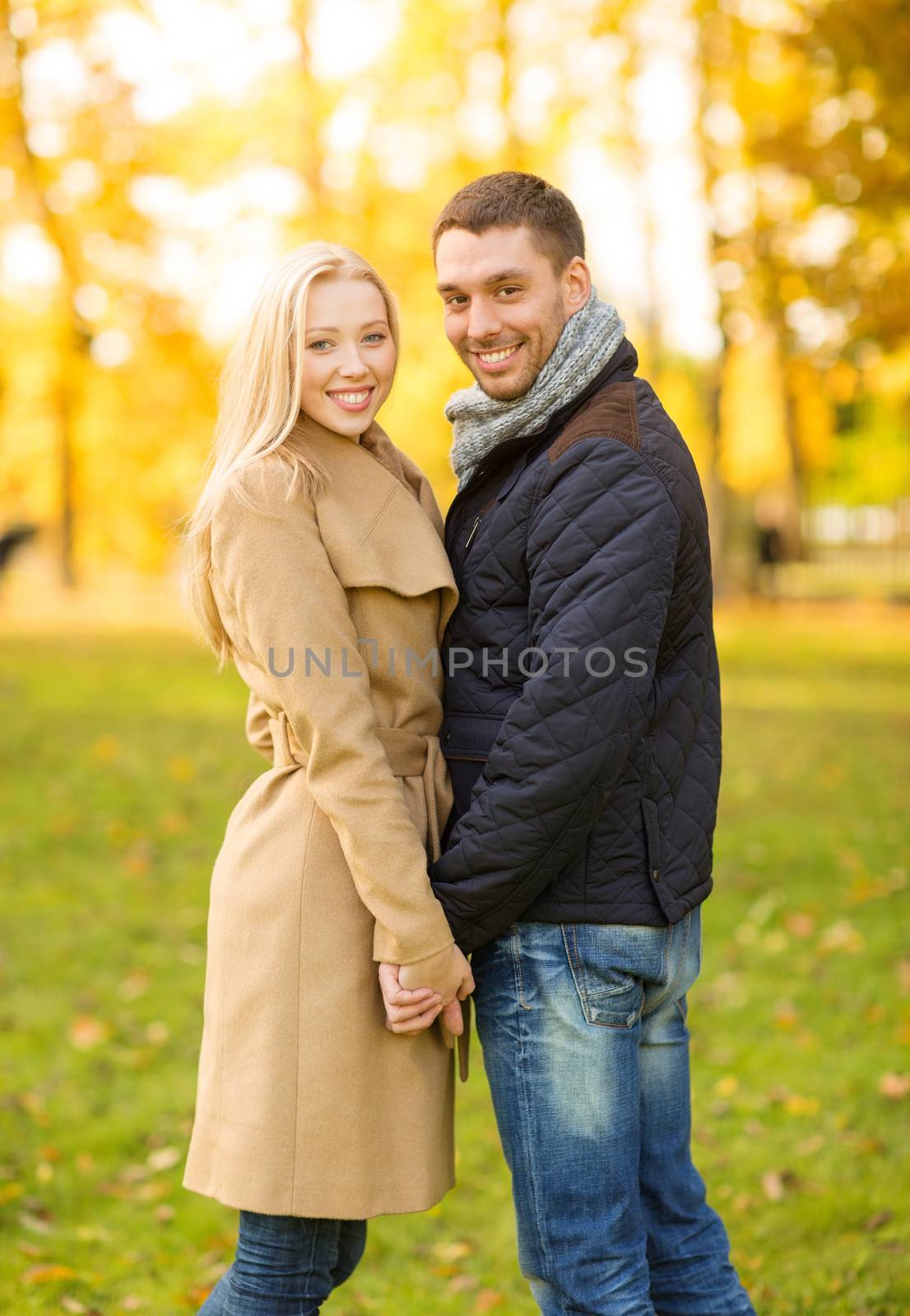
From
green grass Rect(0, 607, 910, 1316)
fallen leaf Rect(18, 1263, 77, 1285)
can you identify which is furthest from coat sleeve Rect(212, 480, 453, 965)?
fallen leaf Rect(18, 1263, 77, 1285)

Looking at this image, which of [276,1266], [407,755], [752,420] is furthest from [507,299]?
[752,420]

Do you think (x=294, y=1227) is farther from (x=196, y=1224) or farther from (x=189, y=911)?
(x=189, y=911)

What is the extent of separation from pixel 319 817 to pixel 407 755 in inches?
8.0

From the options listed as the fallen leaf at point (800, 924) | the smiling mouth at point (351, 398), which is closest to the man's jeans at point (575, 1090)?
the smiling mouth at point (351, 398)

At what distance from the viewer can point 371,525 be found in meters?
2.49

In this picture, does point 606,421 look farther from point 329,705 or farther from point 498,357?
point 329,705

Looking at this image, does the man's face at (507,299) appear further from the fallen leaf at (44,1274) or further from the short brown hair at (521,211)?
the fallen leaf at (44,1274)

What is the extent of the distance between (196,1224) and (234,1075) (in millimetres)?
1801

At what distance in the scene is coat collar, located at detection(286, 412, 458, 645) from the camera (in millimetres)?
2414

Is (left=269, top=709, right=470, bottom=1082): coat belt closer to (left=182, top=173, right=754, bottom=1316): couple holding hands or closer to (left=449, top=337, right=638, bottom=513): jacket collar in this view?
(left=182, top=173, right=754, bottom=1316): couple holding hands

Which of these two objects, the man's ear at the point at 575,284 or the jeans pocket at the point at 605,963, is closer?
the jeans pocket at the point at 605,963

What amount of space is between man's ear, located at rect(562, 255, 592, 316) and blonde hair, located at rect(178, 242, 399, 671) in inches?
15.2

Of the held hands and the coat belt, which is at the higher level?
the coat belt

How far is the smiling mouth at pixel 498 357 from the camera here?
250cm
